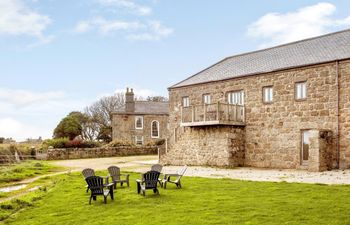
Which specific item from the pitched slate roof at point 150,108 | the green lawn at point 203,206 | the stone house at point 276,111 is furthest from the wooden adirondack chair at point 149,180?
the pitched slate roof at point 150,108

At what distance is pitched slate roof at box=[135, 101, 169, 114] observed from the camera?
157 ft

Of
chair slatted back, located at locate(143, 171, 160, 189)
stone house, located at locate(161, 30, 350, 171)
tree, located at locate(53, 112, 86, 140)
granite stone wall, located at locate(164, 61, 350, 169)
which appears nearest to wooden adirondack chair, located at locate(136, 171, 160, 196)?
chair slatted back, located at locate(143, 171, 160, 189)

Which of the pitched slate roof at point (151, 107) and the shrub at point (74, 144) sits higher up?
the pitched slate roof at point (151, 107)

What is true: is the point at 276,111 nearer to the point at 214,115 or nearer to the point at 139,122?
the point at 214,115

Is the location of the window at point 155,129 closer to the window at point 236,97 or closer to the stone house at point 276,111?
the stone house at point 276,111

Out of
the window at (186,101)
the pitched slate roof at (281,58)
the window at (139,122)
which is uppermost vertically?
the pitched slate roof at (281,58)

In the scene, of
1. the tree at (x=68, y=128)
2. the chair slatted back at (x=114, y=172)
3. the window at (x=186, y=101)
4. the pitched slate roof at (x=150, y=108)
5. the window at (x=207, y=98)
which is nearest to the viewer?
the chair slatted back at (x=114, y=172)

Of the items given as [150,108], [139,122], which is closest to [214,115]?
[139,122]

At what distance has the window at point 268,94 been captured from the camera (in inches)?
878

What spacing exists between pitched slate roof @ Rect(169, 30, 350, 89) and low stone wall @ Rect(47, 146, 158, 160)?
13.0 meters

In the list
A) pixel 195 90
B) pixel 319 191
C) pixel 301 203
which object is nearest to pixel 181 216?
pixel 301 203

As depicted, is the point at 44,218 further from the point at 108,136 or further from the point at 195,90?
the point at 108,136

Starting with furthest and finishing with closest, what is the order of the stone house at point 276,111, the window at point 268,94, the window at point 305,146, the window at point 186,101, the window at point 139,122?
1. the window at point 139,122
2. the window at point 186,101
3. the window at point 268,94
4. the window at point 305,146
5. the stone house at point 276,111

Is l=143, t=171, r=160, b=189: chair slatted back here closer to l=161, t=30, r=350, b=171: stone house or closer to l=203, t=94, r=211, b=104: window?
l=161, t=30, r=350, b=171: stone house
